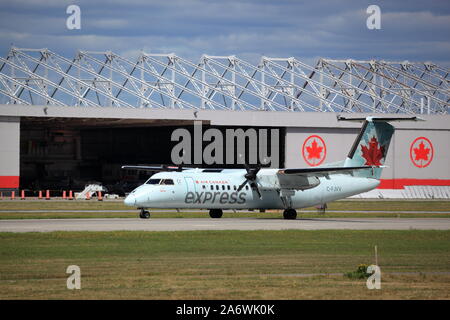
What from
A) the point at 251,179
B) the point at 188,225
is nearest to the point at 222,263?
the point at 188,225

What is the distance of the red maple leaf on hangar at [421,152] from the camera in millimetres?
92500

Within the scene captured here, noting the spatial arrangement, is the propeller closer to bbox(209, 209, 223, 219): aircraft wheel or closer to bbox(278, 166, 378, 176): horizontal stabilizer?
bbox(278, 166, 378, 176): horizontal stabilizer

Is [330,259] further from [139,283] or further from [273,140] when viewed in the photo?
[273,140]

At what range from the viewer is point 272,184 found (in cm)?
4997

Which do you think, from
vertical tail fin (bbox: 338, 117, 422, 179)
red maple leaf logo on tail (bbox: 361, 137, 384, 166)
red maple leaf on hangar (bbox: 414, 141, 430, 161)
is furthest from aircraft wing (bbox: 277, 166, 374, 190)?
red maple leaf on hangar (bbox: 414, 141, 430, 161)

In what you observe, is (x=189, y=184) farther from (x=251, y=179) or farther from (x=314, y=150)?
(x=314, y=150)

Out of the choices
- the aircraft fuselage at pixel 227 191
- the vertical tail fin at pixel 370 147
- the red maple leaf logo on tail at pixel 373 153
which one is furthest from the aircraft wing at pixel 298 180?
the red maple leaf logo on tail at pixel 373 153

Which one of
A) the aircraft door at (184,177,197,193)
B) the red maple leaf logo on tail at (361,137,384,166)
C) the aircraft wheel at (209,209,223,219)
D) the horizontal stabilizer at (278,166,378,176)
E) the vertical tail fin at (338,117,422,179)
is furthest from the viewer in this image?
the red maple leaf logo on tail at (361,137,384,166)

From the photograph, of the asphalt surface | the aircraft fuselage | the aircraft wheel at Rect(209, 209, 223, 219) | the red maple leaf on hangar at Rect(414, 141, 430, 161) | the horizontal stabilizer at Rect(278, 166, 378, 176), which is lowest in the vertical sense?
the asphalt surface

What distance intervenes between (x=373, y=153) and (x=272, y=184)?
291 inches

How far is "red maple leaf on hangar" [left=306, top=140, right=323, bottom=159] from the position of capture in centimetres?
8896

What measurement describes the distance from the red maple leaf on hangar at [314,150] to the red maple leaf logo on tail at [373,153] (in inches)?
1463

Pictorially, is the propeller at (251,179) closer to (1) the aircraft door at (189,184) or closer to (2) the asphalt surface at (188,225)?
(1) the aircraft door at (189,184)

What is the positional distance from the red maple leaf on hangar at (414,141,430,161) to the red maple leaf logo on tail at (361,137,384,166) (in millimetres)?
42661
